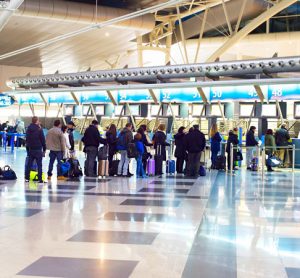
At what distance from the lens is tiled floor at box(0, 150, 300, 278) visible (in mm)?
5457

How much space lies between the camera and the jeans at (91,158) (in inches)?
625

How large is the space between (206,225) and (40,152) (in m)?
6.77

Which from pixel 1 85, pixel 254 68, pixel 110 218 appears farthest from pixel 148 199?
pixel 1 85

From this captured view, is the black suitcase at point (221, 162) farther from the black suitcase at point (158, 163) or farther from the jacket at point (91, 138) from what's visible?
the jacket at point (91, 138)

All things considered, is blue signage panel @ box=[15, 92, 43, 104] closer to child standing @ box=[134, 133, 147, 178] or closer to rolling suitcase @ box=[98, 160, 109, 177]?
child standing @ box=[134, 133, 147, 178]

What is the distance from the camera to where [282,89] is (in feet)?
67.9

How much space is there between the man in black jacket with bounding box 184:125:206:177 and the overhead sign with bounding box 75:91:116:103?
9589 mm

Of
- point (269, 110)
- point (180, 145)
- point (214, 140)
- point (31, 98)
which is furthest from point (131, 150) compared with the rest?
point (31, 98)

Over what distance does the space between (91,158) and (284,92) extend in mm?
8364

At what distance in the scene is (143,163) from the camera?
17641mm

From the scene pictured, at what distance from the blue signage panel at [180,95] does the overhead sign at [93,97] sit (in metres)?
3.19

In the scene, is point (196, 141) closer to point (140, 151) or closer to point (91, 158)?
point (140, 151)

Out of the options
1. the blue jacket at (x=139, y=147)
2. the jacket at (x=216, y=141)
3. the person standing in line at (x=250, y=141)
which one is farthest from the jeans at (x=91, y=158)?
the person standing in line at (x=250, y=141)

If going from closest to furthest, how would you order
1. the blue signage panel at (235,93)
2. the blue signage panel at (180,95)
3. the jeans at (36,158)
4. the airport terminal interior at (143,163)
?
the airport terminal interior at (143,163)
the jeans at (36,158)
the blue signage panel at (235,93)
the blue signage panel at (180,95)
